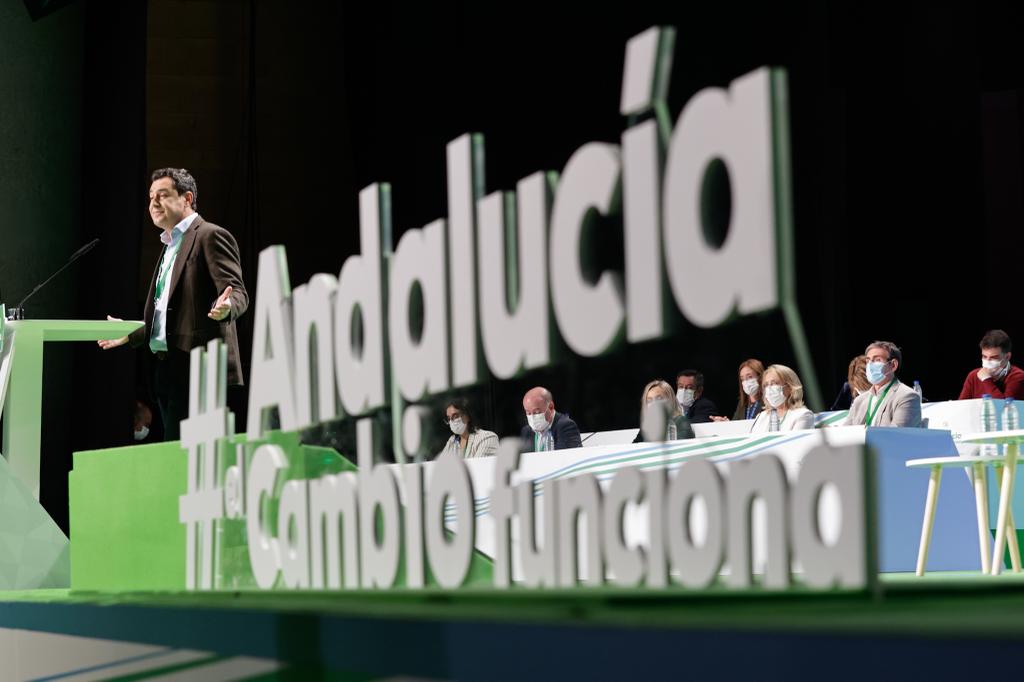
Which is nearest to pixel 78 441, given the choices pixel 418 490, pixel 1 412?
pixel 1 412

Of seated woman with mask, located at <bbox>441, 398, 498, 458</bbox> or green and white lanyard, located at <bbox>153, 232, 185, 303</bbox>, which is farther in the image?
green and white lanyard, located at <bbox>153, 232, 185, 303</bbox>

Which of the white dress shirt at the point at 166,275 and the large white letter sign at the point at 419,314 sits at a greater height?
the white dress shirt at the point at 166,275

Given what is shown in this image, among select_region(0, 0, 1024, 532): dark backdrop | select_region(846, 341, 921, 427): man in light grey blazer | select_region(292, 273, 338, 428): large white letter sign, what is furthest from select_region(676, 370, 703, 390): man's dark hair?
select_region(846, 341, 921, 427): man in light grey blazer

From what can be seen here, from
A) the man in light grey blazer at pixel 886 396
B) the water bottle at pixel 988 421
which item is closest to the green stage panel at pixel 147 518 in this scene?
the man in light grey blazer at pixel 886 396

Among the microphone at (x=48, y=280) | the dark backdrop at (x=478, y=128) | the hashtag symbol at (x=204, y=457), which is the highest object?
the dark backdrop at (x=478, y=128)

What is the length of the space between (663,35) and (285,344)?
3.20ft

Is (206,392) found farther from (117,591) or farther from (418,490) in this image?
(418,490)

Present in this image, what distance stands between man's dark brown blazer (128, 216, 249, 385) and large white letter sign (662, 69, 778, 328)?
61.8 inches

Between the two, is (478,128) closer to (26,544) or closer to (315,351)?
(26,544)

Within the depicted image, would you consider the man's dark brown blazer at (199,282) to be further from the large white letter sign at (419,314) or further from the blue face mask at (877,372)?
the blue face mask at (877,372)

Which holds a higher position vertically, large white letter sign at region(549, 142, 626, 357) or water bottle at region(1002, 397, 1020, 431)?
large white letter sign at region(549, 142, 626, 357)

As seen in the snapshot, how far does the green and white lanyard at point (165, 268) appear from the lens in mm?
2928

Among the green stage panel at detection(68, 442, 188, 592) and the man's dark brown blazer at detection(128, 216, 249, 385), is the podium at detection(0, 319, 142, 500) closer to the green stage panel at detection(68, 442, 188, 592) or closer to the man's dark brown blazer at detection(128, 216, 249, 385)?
the green stage panel at detection(68, 442, 188, 592)

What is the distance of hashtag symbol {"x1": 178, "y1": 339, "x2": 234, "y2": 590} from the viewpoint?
233 cm
